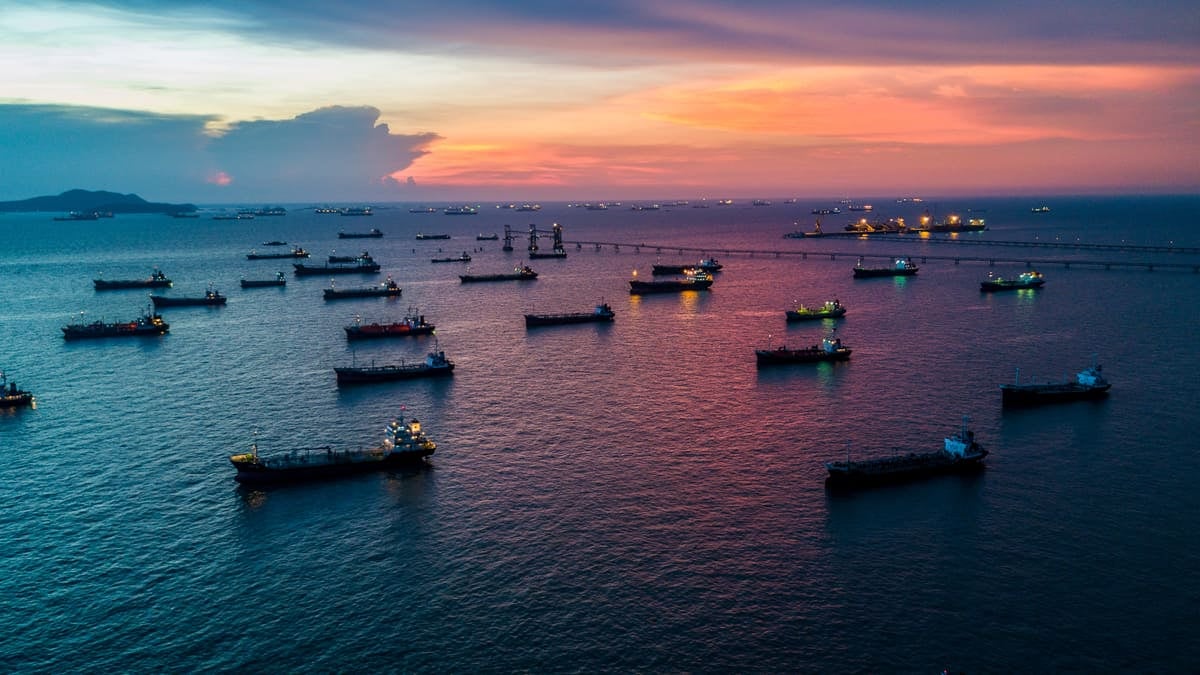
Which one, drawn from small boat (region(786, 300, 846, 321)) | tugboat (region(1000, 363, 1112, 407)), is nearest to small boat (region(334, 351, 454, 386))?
small boat (region(786, 300, 846, 321))

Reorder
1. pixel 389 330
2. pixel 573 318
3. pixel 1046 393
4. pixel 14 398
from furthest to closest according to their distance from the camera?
pixel 573 318, pixel 389 330, pixel 14 398, pixel 1046 393

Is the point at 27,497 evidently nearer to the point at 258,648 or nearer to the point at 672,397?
the point at 258,648

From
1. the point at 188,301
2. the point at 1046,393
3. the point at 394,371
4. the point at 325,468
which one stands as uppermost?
the point at 188,301

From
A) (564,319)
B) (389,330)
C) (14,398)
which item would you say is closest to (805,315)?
(564,319)

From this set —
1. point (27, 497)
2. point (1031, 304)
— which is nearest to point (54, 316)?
point (27, 497)

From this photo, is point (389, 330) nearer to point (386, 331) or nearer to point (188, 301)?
point (386, 331)

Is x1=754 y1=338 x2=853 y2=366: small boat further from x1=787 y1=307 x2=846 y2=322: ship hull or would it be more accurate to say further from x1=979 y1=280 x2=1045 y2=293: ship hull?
x1=979 y1=280 x2=1045 y2=293: ship hull
